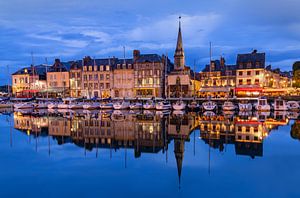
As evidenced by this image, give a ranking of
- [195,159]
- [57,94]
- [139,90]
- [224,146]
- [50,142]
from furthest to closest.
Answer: [57,94] < [139,90] < [50,142] < [224,146] < [195,159]

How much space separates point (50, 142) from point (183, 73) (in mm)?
42595

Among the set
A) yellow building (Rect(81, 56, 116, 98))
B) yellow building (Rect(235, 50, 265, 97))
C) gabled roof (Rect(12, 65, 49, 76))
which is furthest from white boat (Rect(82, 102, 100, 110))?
yellow building (Rect(235, 50, 265, 97))

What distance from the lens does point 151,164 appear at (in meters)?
13.4

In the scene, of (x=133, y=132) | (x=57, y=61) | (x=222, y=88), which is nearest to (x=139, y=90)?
(x=222, y=88)

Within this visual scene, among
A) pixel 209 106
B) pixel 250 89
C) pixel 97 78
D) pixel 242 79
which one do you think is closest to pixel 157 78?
pixel 97 78

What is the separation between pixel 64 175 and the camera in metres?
11.7

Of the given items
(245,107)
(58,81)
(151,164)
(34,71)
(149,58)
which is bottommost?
(151,164)

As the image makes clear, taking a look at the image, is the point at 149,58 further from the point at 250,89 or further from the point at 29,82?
the point at 29,82

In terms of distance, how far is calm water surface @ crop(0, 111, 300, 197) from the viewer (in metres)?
9.95

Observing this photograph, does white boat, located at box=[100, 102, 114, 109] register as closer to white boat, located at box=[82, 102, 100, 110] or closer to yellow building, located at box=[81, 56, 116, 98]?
white boat, located at box=[82, 102, 100, 110]

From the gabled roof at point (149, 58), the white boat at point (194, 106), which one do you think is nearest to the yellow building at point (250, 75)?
the white boat at point (194, 106)

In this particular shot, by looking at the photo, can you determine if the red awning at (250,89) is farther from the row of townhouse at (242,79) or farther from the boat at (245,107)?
the boat at (245,107)

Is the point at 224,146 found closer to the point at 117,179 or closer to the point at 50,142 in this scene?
the point at 117,179

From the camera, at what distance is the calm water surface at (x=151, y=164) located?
9.95m
